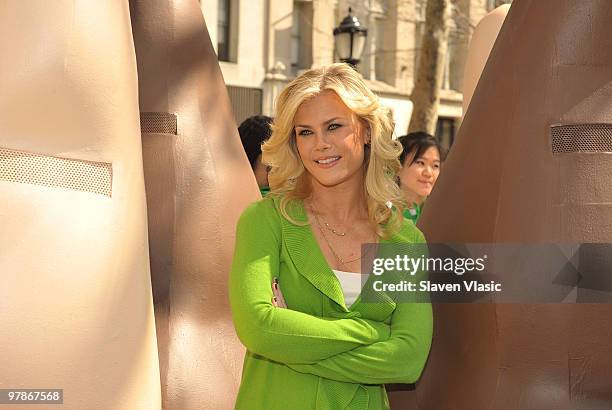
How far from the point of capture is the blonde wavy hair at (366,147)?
3.17 metres

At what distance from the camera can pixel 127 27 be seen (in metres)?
3.35

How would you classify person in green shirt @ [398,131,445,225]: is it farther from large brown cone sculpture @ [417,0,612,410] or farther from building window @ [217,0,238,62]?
building window @ [217,0,238,62]

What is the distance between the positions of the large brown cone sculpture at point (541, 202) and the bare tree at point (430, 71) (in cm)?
929

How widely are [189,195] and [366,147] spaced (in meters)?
1.07

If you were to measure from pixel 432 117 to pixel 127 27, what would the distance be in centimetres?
1000

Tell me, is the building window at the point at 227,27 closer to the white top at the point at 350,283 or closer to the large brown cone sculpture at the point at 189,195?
the large brown cone sculpture at the point at 189,195

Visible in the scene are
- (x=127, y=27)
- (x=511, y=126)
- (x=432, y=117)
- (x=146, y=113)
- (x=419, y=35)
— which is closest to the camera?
(x=127, y=27)

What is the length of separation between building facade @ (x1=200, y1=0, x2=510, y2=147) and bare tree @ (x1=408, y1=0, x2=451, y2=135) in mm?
5405

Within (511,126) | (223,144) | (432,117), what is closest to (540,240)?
(511,126)

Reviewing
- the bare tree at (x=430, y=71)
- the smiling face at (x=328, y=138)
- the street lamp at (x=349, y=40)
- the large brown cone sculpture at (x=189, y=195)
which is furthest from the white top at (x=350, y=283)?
the bare tree at (x=430, y=71)

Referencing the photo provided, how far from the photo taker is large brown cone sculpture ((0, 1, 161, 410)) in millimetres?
2887

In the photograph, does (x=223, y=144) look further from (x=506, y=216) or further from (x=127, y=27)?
(x=506, y=216)

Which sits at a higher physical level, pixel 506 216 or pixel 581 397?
pixel 506 216

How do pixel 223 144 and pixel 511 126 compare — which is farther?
pixel 223 144
